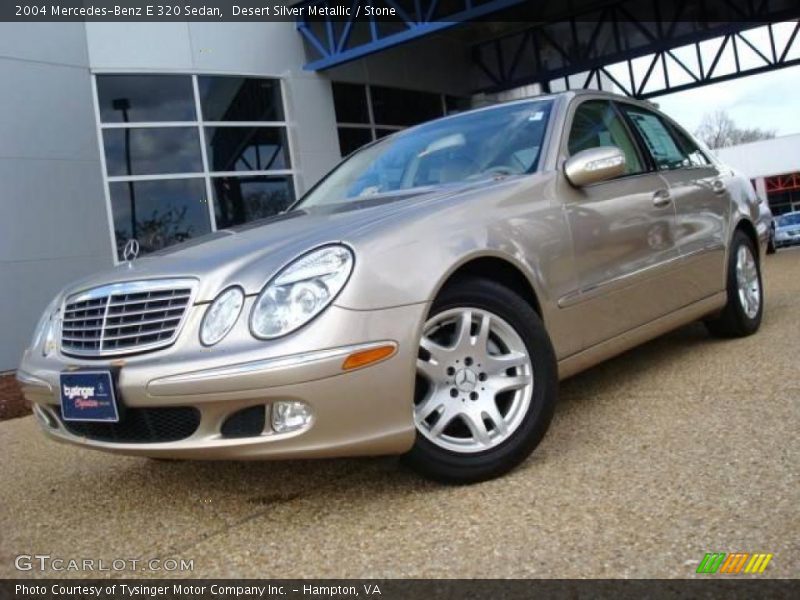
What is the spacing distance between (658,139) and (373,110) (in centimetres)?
980

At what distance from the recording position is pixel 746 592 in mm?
1869

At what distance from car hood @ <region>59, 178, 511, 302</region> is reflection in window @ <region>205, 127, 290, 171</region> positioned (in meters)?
8.58

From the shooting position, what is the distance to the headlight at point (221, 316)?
8.11ft

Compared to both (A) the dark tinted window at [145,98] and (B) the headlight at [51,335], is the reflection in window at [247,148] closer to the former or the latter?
(A) the dark tinted window at [145,98]

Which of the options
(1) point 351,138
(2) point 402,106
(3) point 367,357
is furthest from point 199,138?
(3) point 367,357

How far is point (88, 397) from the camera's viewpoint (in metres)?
2.66

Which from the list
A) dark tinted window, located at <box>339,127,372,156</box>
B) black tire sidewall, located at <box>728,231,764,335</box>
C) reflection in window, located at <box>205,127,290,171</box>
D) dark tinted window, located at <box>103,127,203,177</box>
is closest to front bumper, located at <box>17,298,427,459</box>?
black tire sidewall, located at <box>728,231,764,335</box>

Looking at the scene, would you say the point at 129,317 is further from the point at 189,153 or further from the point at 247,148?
the point at 247,148

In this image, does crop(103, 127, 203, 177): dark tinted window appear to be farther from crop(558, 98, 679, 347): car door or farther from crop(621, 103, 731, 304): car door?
crop(558, 98, 679, 347): car door

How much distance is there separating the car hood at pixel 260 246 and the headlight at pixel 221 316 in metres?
0.03

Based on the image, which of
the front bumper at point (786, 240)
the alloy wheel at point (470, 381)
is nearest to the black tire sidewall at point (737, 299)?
the alloy wheel at point (470, 381)

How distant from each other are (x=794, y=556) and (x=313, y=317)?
1.51m

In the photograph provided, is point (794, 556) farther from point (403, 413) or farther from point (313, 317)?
point (313, 317)

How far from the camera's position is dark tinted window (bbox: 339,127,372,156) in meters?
13.1
